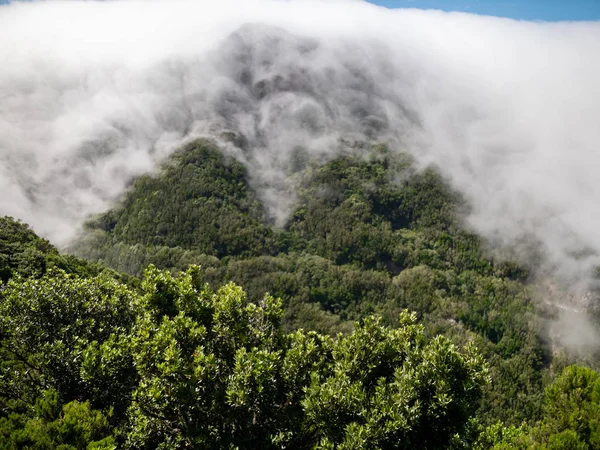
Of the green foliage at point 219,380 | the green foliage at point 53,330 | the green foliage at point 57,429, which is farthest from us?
the green foliage at point 53,330

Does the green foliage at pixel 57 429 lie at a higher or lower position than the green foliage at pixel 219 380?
lower

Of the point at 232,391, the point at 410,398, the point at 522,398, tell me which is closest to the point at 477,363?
the point at 410,398

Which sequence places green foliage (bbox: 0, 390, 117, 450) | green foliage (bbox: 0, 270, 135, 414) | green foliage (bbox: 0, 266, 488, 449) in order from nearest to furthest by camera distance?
green foliage (bbox: 0, 390, 117, 450) < green foliage (bbox: 0, 266, 488, 449) < green foliage (bbox: 0, 270, 135, 414)

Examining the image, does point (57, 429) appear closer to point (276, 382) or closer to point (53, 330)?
point (53, 330)

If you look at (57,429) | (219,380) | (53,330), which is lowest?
(57,429)

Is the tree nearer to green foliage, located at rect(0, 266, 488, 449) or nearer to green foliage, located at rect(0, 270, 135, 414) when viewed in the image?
green foliage, located at rect(0, 266, 488, 449)

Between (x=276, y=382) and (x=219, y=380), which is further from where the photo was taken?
(x=276, y=382)

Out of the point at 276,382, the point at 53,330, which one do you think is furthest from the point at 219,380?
the point at 53,330

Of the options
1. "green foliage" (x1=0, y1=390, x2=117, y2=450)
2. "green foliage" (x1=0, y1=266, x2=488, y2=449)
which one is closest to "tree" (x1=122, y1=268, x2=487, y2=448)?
"green foliage" (x1=0, y1=266, x2=488, y2=449)

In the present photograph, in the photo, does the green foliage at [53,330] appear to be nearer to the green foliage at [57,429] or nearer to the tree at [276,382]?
the green foliage at [57,429]

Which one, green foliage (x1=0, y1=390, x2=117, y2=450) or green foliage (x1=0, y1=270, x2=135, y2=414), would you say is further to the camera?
green foliage (x1=0, y1=270, x2=135, y2=414)

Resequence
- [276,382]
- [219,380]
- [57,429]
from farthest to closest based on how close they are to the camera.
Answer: [276,382], [219,380], [57,429]

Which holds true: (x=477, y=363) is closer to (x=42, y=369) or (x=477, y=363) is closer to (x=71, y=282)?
(x=42, y=369)

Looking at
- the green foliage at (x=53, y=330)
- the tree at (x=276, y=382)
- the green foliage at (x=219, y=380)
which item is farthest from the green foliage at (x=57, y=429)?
the green foliage at (x=53, y=330)
